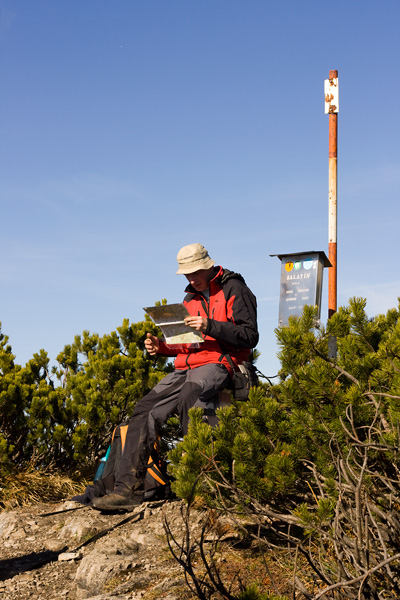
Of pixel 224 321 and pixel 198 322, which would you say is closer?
pixel 198 322

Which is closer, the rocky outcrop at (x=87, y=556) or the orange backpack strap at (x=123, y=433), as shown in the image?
the rocky outcrop at (x=87, y=556)

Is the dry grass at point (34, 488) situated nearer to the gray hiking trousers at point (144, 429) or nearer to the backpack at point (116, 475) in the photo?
the backpack at point (116, 475)

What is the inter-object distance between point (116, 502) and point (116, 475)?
407 mm

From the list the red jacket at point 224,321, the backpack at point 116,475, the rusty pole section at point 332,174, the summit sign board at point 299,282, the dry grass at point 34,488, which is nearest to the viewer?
the red jacket at point 224,321

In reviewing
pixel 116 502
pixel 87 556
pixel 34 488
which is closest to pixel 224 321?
pixel 116 502

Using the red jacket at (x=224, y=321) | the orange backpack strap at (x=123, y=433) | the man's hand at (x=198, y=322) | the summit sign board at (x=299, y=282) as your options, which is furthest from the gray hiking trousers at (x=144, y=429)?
the summit sign board at (x=299, y=282)

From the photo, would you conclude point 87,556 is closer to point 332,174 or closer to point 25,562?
point 25,562

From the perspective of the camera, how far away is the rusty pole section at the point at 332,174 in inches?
366

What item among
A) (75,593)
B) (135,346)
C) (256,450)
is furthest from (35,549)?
(135,346)

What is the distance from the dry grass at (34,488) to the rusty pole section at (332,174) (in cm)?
444

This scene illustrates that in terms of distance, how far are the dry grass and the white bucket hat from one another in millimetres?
3031

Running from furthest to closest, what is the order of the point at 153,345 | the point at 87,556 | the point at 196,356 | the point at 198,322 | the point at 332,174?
the point at 332,174, the point at 153,345, the point at 196,356, the point at 198,322, the point at 87,556

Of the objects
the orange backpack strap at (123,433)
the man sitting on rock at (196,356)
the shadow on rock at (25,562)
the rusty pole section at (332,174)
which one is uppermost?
the rusty pole section at (332,174)

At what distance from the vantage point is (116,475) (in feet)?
18.7
